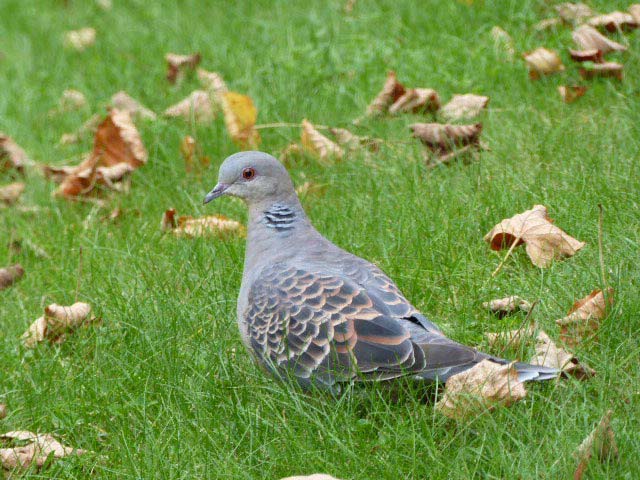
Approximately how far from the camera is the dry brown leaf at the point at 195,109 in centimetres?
565

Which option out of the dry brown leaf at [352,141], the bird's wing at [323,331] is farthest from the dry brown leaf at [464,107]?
the bird's wing at [323,331]

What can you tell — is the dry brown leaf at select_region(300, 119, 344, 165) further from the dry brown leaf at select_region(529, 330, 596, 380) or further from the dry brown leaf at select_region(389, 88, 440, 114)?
the dry brown leaf at select_region(529, 330, 596, 380)

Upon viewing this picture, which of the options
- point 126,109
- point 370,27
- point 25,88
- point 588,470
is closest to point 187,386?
point 588,470

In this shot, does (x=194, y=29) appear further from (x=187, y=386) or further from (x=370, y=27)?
(x=187, y=386)

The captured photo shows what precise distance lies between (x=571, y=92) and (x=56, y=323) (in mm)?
2685

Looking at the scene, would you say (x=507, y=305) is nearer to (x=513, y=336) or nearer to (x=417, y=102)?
(x=513, y=336)

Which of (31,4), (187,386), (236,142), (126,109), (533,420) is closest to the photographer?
(533,420)

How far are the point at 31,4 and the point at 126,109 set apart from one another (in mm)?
2664

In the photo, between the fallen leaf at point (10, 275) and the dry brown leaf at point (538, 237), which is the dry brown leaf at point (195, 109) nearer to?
the fallen leaf at point (10, 275)

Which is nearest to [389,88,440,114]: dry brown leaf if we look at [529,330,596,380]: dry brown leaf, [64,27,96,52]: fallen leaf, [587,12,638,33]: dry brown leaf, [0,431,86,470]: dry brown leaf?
[587,12,638,33]: dry brown leaf

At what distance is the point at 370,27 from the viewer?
20.6ft

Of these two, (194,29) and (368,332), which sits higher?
(368,332)

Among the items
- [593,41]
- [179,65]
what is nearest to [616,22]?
[593,41]

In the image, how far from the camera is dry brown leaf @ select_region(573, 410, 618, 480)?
2.59 metres
